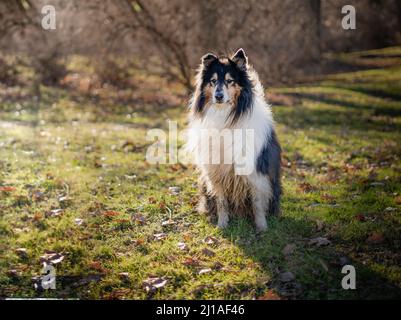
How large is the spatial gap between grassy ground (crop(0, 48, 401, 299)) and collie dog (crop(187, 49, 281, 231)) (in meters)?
0.36

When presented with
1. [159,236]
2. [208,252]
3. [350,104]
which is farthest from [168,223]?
[350,104]

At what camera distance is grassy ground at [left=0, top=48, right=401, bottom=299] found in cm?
454

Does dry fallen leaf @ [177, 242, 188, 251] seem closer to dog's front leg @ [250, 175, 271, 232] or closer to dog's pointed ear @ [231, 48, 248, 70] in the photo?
dog's front leg @ [250, 175, 271, 232]

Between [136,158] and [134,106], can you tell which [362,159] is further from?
[134,106]

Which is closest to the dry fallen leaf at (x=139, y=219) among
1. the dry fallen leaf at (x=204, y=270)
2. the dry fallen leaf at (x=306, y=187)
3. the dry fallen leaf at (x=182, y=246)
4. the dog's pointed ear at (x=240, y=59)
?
the dry fallen leaf at (x=182, y=246)

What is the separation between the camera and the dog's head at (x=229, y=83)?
5375 millimetres

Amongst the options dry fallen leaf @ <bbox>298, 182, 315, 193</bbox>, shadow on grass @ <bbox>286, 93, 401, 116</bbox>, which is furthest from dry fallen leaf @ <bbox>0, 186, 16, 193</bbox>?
shadow on grass @ <bbox>286, 93, 401, 116</bbox>

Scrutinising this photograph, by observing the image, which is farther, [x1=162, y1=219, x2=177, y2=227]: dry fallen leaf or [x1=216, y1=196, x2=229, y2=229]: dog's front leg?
[x1=162, y1=219, x2=177, y2=227]: dry fallen leaf

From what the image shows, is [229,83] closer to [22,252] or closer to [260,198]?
[260,198]

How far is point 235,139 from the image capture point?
550 centimetres

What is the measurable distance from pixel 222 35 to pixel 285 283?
1325 centimetres

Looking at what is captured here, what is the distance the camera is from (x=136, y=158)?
9242mm

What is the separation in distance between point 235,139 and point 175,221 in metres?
1.43
